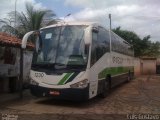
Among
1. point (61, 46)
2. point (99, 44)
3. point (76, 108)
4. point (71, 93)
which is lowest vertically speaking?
point (76, 108)

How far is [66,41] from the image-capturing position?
12.8 m

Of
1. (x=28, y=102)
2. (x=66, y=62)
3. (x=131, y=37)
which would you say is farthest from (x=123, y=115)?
(x=131, y=37)

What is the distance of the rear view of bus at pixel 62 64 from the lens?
40.3 ft

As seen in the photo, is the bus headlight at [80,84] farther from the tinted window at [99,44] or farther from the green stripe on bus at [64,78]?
the tinted window at [99,44]

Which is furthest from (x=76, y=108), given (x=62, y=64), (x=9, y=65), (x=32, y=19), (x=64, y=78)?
(x=32, y=19)

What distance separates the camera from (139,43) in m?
50.4

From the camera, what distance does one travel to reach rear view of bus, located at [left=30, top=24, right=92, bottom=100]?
1228 centimetres

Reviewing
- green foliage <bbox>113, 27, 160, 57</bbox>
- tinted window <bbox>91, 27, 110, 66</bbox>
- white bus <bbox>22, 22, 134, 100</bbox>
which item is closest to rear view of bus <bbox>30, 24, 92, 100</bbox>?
white bus <bbox>22, 22, 134, 100</bbox>

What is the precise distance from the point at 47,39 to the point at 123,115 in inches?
166

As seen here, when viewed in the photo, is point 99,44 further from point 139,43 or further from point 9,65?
point 139,43

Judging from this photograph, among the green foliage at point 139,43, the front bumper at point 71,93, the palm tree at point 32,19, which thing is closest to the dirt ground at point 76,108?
the front bumper at point 71,93

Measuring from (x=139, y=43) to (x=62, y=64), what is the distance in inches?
Answer: 1540

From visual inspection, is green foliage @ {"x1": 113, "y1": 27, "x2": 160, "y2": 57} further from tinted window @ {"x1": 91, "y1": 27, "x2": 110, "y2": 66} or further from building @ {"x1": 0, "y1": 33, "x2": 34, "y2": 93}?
building @ {"x1": 0, "y1": 33, "x2": 34, "y2": 93}

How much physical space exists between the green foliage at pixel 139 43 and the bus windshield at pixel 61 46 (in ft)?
125
